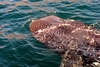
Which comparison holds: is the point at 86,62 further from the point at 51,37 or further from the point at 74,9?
the point at 74,9

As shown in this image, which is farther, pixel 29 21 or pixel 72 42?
pixel 29 21

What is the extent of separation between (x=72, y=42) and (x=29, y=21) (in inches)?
127

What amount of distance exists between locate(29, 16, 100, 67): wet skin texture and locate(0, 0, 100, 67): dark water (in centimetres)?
31

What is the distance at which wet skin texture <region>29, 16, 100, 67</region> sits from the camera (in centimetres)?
545

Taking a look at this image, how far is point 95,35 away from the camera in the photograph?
5.82m

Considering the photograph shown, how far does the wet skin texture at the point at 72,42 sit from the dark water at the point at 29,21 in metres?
0.31

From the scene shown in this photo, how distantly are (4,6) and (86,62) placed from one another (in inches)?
240

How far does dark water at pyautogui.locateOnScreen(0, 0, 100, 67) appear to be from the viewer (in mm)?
6237

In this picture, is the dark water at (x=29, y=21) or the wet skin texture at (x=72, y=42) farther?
the dark water at (x=29, y=21)

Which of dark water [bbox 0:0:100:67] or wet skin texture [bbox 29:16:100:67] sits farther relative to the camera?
dark water [bbox 0:0:100:67]

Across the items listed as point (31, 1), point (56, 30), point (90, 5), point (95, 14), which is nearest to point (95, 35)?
point (56, 30)

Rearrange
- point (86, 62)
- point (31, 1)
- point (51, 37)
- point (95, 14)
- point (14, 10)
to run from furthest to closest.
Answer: point (31, 1) < point (14, 10) < point (95, 14) < point (51, 37) < point (86, 62)

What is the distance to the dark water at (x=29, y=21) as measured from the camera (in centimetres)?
624

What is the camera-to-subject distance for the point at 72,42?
5859 mm
